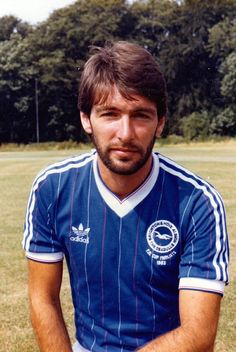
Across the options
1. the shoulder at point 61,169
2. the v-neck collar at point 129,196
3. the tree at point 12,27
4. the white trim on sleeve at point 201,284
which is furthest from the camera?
the tree at point 12,27

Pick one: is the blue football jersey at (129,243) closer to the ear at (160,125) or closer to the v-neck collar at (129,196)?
the v-neck collar at (129,196)

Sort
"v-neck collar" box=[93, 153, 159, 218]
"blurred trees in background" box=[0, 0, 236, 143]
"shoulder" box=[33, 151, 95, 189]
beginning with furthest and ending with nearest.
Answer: "blurred trees in background" box=[0, 0, 236, 143], "shoulder" box=[33, 151, 95, 189], "v-neck collar" box=[93, 153, 159, 218]

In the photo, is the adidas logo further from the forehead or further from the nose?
the forehead

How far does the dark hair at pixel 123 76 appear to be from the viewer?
2914 millimetres

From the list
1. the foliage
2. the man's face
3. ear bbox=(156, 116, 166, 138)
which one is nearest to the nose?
the man's face

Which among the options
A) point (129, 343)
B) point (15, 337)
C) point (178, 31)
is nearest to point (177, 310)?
point (129, 343)

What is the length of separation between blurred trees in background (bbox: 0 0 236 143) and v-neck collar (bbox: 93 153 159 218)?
62.3 metres

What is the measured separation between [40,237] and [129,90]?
926 millimetres

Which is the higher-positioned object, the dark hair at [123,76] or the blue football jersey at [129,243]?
the dark hair at [123,76]

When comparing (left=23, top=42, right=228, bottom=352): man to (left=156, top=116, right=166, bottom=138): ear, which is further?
(left=156, top=116, right=166, bottom=138): ear

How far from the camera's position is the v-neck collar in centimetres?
302

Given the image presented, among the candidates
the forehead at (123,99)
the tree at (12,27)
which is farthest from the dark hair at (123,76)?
the tree at (12,27)

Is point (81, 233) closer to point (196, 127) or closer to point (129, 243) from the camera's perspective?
point (129, 243)

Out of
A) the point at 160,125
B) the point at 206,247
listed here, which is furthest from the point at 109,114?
the point at 206,247
